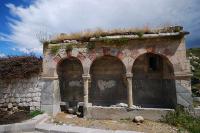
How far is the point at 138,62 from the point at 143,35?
169 cm

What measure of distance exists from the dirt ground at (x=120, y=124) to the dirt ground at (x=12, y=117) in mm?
1344

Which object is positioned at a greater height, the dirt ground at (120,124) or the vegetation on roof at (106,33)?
the vegetation on roof at (106,33)

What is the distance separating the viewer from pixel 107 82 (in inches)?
400

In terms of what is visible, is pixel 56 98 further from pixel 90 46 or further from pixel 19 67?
pixel 90 46

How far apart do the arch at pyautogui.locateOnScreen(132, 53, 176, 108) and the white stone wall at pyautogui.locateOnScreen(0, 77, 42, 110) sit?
4.94 m

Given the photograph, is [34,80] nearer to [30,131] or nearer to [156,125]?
[30,131]

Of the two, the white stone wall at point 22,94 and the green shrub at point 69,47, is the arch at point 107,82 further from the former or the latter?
the white stone wall at point 22,94

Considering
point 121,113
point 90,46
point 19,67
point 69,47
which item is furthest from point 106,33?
point 19,67

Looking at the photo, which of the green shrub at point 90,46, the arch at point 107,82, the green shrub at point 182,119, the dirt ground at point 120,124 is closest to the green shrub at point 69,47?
the green shrub at point 90,46

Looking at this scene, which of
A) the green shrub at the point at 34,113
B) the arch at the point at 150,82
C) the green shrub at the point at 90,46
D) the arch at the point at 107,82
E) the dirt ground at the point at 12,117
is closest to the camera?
the dirt ground at the point at 12,117

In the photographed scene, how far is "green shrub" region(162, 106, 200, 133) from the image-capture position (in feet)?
23.8

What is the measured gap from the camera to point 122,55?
354 inches

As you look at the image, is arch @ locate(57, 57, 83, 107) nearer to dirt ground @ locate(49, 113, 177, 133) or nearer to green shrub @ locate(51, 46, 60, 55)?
green shrub @ locate(51, 46, 60, 55)

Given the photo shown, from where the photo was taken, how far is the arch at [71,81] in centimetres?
1024
